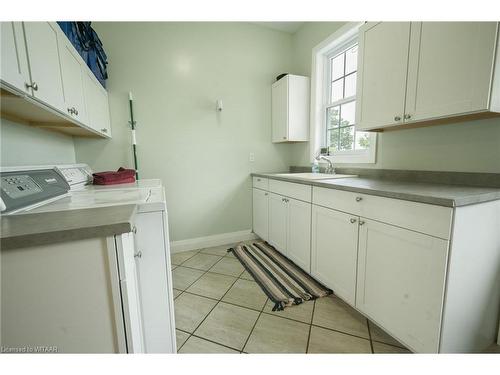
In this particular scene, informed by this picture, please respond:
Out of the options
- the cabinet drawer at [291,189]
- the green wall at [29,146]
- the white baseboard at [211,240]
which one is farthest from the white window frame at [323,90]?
the green wall at [29,146]

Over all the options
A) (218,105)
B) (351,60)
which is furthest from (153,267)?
(351,60)

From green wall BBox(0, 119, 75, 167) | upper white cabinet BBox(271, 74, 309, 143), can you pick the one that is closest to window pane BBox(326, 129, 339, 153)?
upper white cabinet BBox(271, 74, 309, 143)

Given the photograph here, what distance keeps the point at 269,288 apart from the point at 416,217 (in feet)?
3.92

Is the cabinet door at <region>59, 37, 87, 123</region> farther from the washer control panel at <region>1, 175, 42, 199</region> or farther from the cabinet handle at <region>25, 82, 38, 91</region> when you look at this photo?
the washer control panel at <region>1, 175, 42, 199</region>

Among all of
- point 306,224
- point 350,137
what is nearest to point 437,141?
point 350,137

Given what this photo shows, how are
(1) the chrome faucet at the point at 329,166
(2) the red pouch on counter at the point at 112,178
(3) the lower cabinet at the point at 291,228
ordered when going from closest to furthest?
(2) the red pouch on counter at the point at 112,178 < (3) the lower cabinet at the point at 291,228 < (1) the chrome faucet at the point at 329,166

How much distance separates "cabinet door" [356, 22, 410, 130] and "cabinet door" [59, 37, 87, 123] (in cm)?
194

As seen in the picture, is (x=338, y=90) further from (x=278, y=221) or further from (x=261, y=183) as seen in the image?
(x=278, y=221)

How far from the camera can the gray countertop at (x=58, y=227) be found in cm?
52

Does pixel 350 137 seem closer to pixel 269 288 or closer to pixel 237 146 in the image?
pixel 237 146

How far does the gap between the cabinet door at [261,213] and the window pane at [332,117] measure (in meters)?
1.10

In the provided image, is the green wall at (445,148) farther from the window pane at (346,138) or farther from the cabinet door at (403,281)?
the cabinet door at (403,281)

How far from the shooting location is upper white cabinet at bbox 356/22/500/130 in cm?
100

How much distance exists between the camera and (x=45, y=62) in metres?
1.02
